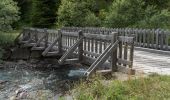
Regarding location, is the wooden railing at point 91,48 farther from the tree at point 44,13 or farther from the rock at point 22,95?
the tree at point 44,13

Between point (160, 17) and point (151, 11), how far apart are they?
363 cm

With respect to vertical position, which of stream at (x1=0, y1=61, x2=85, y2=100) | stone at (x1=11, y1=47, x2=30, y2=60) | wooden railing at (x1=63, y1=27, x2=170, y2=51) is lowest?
stream at (x1=0, y1=61, x2=85, y2=100)

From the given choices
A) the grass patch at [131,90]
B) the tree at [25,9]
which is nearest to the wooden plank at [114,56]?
the grass patch at [131,90]

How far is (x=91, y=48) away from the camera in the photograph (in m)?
15.6

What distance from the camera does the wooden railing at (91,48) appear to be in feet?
40.6

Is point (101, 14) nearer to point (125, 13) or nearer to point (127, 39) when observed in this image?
point (125, 13)

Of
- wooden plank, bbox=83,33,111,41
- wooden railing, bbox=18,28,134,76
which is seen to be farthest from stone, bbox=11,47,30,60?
wooden plank, bbox=83,33,111,41

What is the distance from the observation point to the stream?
44.5ft

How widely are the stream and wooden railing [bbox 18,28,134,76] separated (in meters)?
1.12

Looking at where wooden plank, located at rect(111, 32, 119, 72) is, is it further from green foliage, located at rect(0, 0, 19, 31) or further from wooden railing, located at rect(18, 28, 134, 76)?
green foliage, located at rect(0, 0, 19, 31)

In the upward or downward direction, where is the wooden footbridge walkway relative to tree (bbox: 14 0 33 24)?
downward

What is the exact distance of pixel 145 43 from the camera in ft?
62.5

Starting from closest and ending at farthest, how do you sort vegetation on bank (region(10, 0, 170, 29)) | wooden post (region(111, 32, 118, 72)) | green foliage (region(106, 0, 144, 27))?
1. wooden post (region(111, 32, 118, 72))
2. vegetation on bank (region(10, 0, 170, 29))
3. green foliage (region(106, 0, 144, 27))

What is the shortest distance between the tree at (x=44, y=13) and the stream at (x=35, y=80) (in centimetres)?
1438
